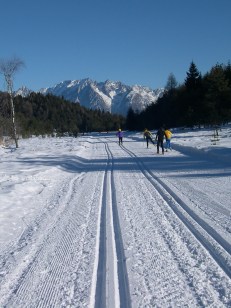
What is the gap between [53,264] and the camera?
5.64m

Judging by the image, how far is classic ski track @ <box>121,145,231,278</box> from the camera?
5429mm

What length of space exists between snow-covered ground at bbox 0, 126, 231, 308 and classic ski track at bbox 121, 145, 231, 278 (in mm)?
15

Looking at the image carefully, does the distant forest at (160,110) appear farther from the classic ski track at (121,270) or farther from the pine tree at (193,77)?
the classic ski track at (121,270)

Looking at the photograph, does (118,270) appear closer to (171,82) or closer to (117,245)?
(117,245)

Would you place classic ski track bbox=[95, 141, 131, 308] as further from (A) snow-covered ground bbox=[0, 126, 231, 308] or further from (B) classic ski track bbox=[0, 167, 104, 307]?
(B) classic ski track bbox=[0, 167, 104, 307]

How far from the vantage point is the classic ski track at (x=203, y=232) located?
17.8ft

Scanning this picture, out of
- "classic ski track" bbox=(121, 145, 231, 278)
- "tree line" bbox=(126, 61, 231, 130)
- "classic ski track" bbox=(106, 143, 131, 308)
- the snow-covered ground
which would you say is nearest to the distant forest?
"tree line" bbox=(126, 61, 231, 130)

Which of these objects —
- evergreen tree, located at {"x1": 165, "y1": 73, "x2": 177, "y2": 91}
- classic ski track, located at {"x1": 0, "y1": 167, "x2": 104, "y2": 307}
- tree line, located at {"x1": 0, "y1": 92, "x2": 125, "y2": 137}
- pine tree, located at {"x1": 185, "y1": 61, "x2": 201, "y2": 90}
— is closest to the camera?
classic ski track, located at {"x1": 0, "y1": 167, "x2": 104, "y2": 307}

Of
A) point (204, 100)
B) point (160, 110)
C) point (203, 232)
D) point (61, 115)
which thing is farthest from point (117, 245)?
point (61, 115)

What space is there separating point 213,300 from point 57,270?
222 centimetres

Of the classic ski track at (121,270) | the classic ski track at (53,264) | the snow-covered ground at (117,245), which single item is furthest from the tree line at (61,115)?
the classic ski track at (121,270)

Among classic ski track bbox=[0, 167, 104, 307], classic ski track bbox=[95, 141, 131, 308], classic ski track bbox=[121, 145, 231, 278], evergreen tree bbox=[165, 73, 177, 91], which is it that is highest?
evergreen tree bbox=[165, 73, 177, 91]

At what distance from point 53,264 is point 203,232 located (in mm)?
2674

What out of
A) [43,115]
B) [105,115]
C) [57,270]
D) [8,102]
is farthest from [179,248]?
[105,115]
